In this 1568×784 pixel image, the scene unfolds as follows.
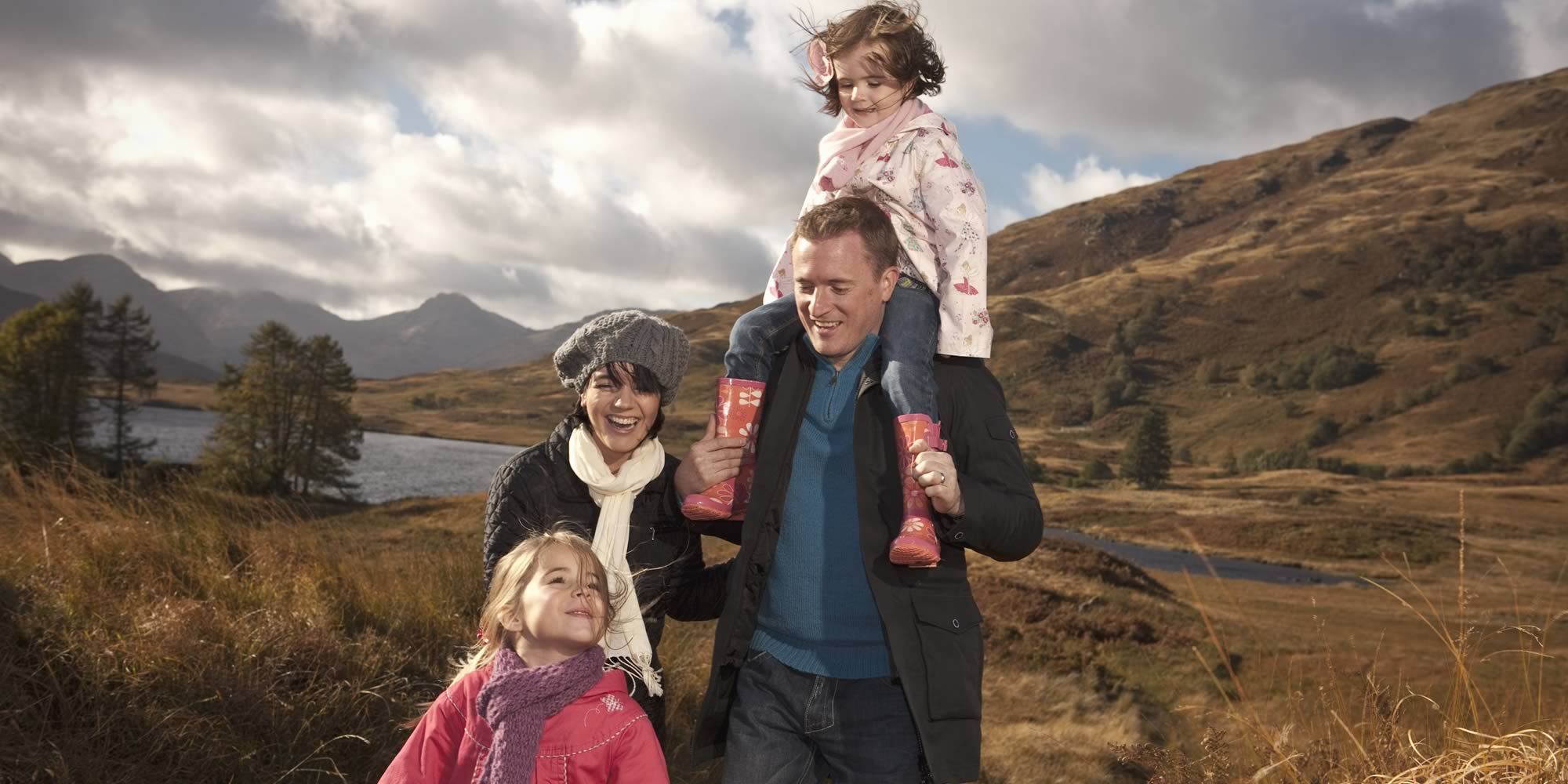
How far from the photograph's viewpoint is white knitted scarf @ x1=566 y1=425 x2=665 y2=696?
8.32 ft

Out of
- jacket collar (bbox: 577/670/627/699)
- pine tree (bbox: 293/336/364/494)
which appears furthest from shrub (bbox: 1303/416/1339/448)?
jacket collar (bbox: 577/670/627/699)

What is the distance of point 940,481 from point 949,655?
494mm

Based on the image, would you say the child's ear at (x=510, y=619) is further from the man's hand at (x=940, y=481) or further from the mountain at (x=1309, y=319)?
the mountain at (x=1309, y=319)

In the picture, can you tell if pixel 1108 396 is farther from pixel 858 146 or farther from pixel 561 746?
pixel 561 746

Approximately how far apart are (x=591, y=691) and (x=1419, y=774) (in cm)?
317

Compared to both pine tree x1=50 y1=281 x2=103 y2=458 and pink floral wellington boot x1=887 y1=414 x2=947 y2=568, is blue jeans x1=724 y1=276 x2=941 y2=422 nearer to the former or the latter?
pink floral wellington boot x1=887 y1=414 x2=947 y2=568

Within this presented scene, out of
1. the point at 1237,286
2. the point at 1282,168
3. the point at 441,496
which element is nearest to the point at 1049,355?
the point at 1237,286

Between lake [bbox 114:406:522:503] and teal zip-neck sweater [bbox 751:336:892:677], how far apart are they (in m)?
23.2

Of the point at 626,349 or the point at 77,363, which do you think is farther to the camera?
the point at 77,363

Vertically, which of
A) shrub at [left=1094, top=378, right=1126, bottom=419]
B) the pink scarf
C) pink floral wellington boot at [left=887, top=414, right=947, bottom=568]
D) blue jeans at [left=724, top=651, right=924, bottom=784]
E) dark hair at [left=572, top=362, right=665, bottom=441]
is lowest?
blue jeans at [left=724, top=651, right=924, bottom=784]

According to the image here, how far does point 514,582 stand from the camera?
2.19m

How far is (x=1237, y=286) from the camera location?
10662 cm

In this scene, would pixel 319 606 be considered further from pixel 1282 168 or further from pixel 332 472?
pixel 1282 168

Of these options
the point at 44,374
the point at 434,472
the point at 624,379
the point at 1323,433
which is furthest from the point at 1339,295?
the point at 624,379
